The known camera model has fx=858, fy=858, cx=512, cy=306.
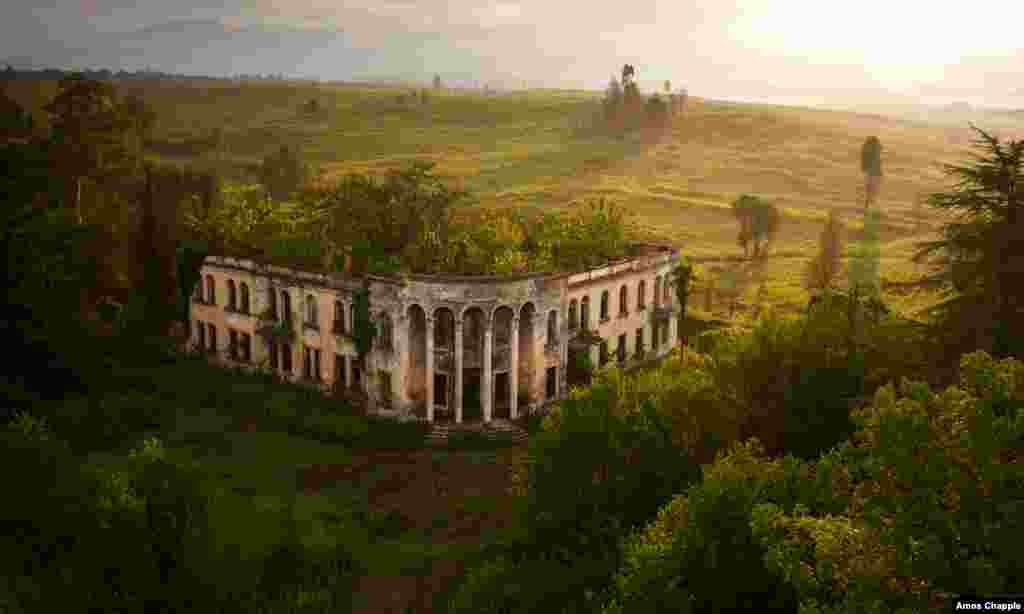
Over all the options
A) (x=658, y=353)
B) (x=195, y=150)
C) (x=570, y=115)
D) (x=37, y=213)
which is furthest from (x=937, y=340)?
(x=570, y=115)

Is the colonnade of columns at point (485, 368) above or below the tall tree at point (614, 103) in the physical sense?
below

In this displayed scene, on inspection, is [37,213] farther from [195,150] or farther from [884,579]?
[195,150]

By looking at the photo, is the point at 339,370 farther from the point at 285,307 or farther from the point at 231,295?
the point at 231,295

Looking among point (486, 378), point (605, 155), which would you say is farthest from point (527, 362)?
point (605, 155)

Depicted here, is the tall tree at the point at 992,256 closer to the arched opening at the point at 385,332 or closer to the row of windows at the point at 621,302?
the row of windows at the point at 621,302

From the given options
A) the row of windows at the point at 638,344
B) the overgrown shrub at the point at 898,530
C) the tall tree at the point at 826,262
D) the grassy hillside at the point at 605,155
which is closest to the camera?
the overgrown shrub at the point at 898,530

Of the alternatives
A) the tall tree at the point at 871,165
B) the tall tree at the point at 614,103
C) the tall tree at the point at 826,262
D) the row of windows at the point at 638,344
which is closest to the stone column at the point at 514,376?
the row of windows at the point at 638,344
